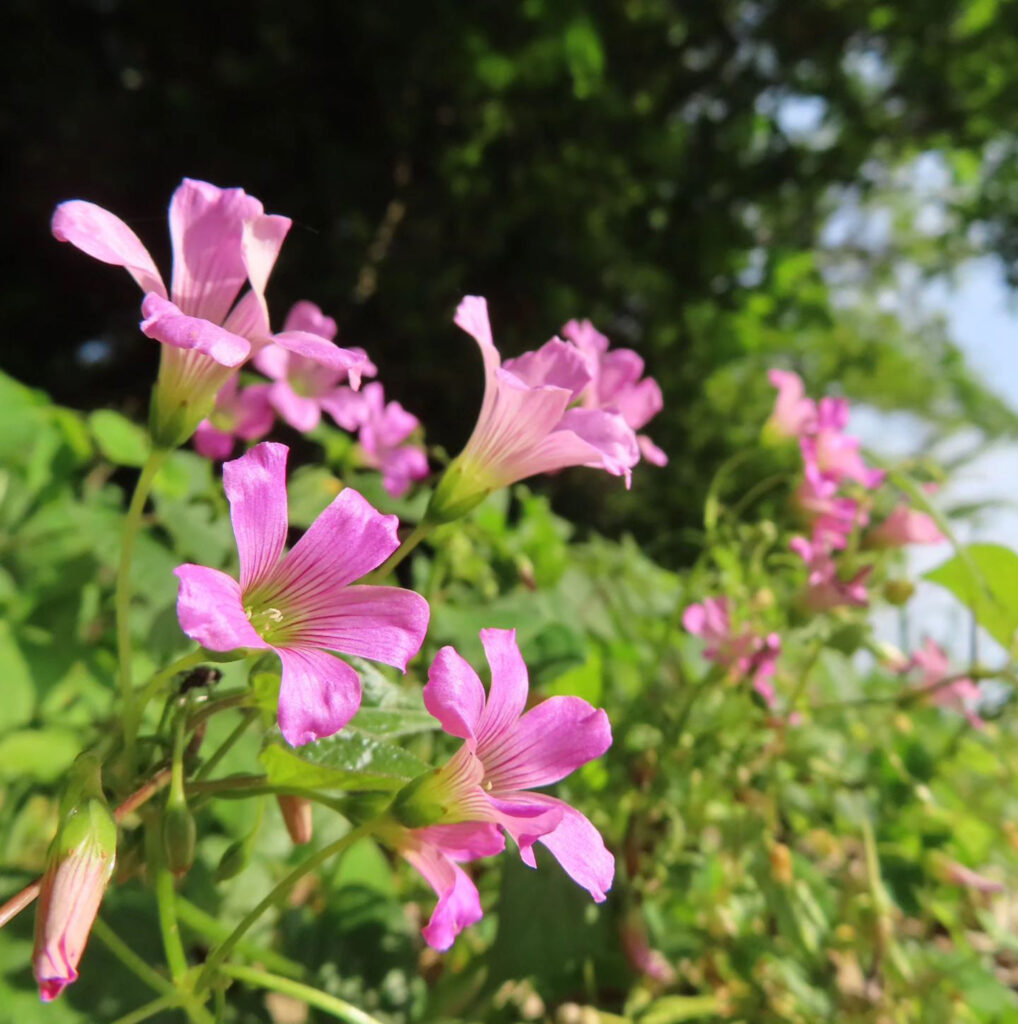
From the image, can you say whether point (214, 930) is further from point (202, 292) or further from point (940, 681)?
point (940, 681)

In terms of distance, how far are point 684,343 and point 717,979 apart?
2.30m

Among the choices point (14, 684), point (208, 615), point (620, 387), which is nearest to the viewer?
point (208, 615)

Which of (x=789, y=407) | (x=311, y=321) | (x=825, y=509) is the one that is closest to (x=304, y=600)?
(x=311, y=321)

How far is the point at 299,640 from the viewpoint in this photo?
1.08 ft

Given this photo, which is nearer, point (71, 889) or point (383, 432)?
point (71, 889)

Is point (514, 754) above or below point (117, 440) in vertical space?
above

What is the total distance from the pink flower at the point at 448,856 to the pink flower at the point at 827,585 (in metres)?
0.35

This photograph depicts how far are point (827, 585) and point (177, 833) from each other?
0.45 m

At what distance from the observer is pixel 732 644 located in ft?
2.17

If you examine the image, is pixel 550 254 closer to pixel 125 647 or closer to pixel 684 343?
pixel 684 343

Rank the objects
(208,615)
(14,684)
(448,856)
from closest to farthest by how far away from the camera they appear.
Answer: (208,615)
(448,856)
(14,684)

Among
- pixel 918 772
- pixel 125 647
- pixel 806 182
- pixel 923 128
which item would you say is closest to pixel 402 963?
pixel 125 647

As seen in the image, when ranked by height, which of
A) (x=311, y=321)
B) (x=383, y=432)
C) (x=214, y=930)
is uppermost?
(x=311, y=321)

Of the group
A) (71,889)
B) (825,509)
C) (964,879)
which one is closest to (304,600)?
(71,889)
